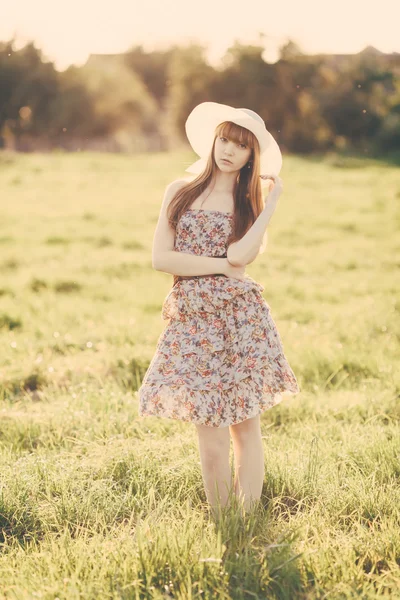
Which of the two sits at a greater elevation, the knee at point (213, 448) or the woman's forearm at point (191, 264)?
the woman's forearm at point (191, 264)

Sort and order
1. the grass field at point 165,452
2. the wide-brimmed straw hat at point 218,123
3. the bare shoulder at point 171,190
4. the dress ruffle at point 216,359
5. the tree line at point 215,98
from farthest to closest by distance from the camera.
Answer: the tree line at point 215,98 < the bare shoulder at point 171,190 < the wide-brimmed straw hat at point 218,123 < the dress ruffle at point 216,359 < the grass field at point 165,452

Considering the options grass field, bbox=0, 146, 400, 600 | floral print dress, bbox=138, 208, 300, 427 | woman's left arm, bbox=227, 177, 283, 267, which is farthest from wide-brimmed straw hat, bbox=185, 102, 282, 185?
grass field, bbox=0, 146, 400, 600

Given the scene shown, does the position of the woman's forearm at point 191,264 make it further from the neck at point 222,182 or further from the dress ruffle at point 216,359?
the neck at point 222,182

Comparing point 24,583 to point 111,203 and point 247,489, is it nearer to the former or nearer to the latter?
point 247,489

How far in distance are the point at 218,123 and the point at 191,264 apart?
0.67 meters

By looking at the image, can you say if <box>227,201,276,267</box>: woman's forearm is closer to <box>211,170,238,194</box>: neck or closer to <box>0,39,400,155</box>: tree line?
<box>211,170,238,194</box>: neck

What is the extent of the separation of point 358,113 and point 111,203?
18.7 metres

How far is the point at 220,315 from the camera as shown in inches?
122

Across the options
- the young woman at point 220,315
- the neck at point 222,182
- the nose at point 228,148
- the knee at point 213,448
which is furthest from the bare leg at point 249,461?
the nose at point 228,148

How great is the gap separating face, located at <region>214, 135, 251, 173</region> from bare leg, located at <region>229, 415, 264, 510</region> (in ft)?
3.74

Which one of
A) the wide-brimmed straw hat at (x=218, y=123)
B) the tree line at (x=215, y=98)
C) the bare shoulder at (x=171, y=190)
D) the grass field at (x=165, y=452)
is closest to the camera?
the grass field at (x=165, y=452)

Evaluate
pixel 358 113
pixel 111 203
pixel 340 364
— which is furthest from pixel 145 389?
pixel 358 113

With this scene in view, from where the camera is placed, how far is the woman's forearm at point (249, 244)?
3.07m

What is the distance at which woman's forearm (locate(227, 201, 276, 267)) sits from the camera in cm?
307
